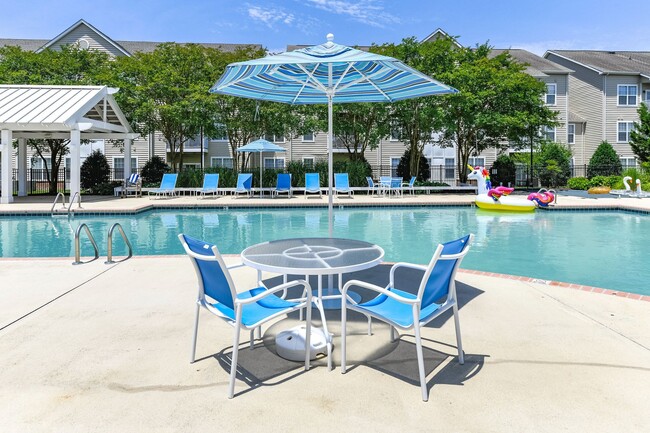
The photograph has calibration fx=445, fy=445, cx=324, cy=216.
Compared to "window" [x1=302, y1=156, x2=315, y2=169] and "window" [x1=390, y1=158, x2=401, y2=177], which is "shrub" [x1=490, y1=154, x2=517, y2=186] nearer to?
"window" [x1=390, y1=158, x2=401, y2=177]

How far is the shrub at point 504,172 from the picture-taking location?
27047mm

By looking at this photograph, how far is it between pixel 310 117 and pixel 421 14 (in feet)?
32.7

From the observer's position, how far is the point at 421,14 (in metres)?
25.7

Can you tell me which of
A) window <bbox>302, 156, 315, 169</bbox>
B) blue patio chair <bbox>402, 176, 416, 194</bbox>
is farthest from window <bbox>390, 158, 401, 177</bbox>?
blue patio chair <bbox>402, 176, 416, 194</bbox>

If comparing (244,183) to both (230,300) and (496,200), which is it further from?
(230,300)

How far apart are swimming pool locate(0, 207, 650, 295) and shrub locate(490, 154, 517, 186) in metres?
11.4

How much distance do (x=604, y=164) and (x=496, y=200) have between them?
1692 cm

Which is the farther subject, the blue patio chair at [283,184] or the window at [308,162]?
the window at [308,162]

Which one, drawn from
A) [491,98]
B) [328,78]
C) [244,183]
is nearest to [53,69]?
[244,183]

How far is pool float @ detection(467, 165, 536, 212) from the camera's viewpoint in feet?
50.5

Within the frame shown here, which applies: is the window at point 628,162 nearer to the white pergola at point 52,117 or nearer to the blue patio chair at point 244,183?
the blue patio chair at point 244,183

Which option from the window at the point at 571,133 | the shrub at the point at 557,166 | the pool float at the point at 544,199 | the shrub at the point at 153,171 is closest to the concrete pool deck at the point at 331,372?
the pool float at the point at 544,199

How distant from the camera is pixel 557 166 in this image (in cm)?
2709

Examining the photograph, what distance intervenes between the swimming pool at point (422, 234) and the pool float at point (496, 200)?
1.65 feet
